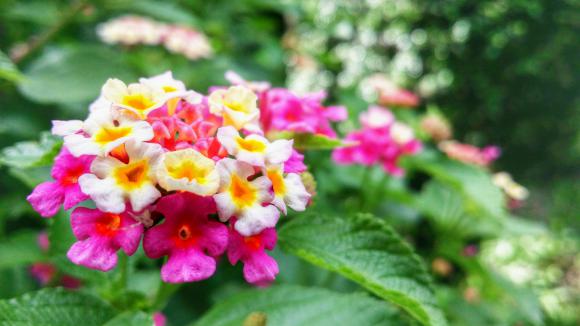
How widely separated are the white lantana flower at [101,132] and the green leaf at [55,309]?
17cm

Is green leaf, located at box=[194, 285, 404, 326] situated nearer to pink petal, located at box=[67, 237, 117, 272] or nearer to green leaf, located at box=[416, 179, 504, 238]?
pink petal, located at box=[67, 237, 117, 272]

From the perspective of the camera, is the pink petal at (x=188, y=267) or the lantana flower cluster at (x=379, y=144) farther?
the lantana flower cluster at (x=379, y=144)

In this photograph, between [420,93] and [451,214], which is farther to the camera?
[420,93]

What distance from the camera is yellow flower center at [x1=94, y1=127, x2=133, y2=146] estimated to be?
56 cm

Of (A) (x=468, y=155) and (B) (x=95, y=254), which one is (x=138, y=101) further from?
(A) (x=468, y=155)

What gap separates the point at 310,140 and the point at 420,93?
151cm

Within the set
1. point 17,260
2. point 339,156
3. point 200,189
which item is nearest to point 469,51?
point 339,156

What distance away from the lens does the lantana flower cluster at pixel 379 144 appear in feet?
3.75

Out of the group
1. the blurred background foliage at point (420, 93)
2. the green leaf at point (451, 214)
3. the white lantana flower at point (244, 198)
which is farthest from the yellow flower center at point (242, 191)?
the green leaf at point (451, 214)

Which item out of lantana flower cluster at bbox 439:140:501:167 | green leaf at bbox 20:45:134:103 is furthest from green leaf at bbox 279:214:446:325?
lantana flower cluster at bbox 439:140:501:167

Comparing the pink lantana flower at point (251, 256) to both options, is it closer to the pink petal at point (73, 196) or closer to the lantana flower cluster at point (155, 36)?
the pink petal at point (73, 196)

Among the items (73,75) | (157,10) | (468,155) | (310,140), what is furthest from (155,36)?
(310,140)

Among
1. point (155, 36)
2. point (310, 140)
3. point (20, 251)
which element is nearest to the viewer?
point (310, 140)

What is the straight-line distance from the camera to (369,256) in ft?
2.22
